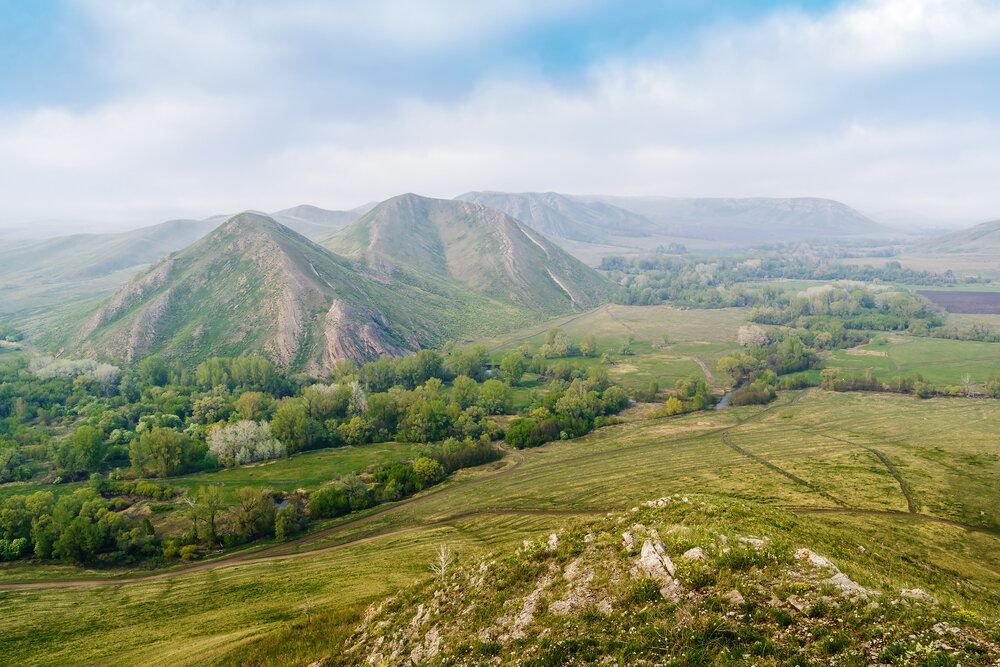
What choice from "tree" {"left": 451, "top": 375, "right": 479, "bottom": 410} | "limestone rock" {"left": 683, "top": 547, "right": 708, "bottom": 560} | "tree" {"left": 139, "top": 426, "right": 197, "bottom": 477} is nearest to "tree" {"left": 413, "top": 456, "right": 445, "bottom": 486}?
"tree" {"left": 451, "top": 375, "right": 479, "bottom": 410}

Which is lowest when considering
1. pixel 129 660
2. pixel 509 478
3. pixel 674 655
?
pixel 509 478

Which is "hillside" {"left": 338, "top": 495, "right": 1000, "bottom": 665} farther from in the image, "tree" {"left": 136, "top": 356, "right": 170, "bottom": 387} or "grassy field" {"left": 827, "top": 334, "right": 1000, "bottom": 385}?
"grassy field" {"left": 827, "top": 334, "right": 1000, "bottom": 385}

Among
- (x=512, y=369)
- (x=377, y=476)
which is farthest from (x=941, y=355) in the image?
(x=377, y=476)

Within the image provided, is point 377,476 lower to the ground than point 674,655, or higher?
lower

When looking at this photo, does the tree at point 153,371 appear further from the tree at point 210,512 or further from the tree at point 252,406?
the tree at point 210,512

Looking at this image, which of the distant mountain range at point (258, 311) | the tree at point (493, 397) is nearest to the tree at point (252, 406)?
the distant mountain range at point (258, 311)

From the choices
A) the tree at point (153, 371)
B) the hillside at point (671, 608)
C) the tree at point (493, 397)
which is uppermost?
the hillside at point (671, 608)

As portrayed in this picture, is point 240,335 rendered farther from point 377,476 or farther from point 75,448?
point 377,476
